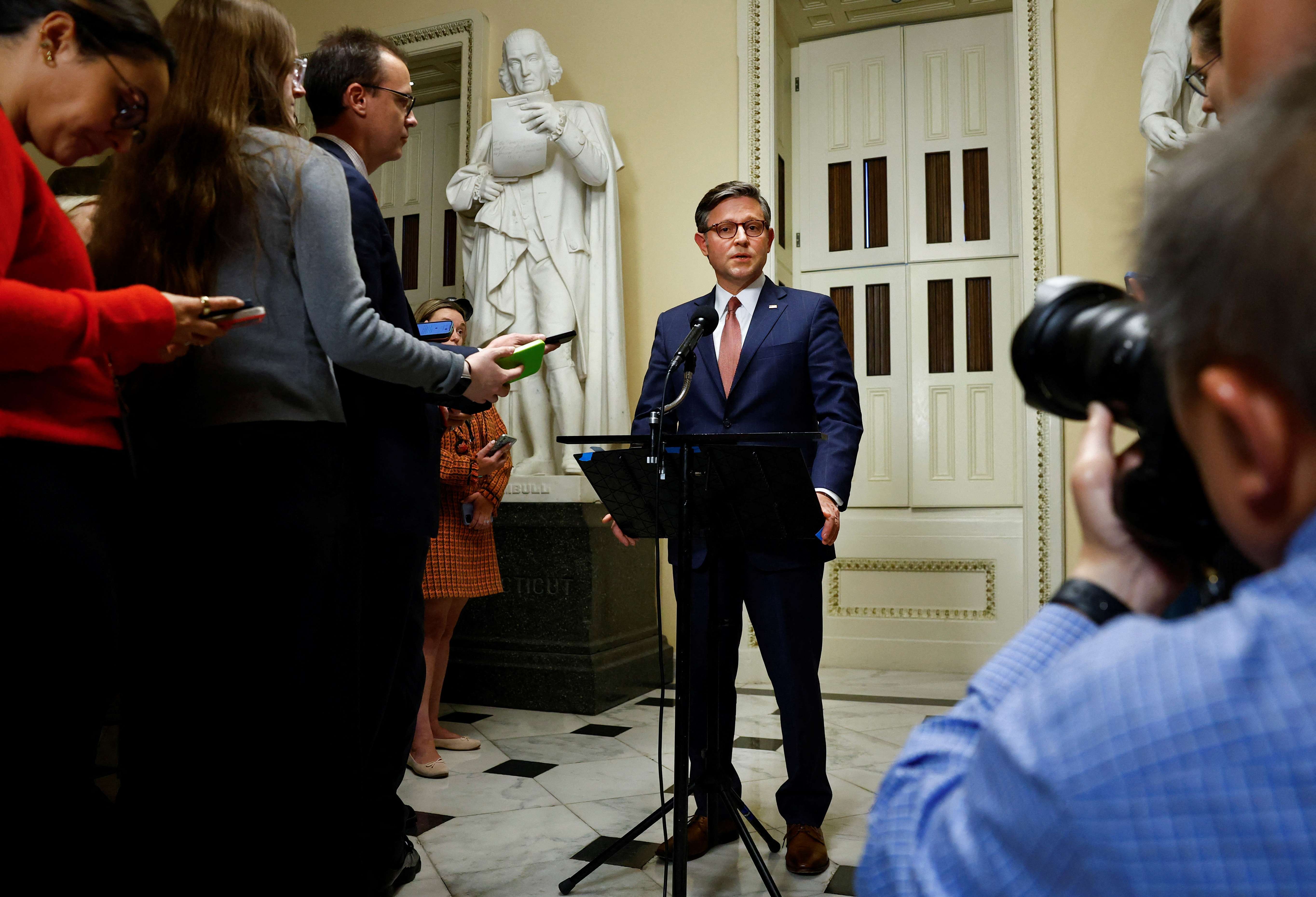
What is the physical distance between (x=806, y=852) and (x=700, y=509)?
83 cm

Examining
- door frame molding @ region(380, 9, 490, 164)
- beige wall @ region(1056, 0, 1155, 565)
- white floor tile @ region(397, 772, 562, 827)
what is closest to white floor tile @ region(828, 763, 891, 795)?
white floor tile @ region(397, 772, 562, 827)

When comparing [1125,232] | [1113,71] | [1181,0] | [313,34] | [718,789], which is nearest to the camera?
[1125,232]

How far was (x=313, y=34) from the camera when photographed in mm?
6035

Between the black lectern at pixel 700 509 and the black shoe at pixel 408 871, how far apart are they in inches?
12.6

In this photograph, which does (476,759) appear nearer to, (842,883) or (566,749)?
(566,749)

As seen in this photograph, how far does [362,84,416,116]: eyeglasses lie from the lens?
1.87 m

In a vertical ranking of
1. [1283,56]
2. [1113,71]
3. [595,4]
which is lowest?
[1283,56]

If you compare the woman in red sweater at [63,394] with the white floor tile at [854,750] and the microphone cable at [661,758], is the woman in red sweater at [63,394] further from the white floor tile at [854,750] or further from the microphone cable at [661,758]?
the white floor tile at [854,750]

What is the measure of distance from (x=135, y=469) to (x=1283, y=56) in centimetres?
141

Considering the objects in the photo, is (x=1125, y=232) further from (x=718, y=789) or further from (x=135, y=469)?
(x=718, y=789)

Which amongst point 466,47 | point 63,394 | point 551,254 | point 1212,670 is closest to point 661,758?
point 63,394

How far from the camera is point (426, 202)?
238 inches

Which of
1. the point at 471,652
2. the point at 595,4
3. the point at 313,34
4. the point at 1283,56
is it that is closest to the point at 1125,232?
the point at 1283,56

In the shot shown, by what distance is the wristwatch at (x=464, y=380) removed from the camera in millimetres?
1696
